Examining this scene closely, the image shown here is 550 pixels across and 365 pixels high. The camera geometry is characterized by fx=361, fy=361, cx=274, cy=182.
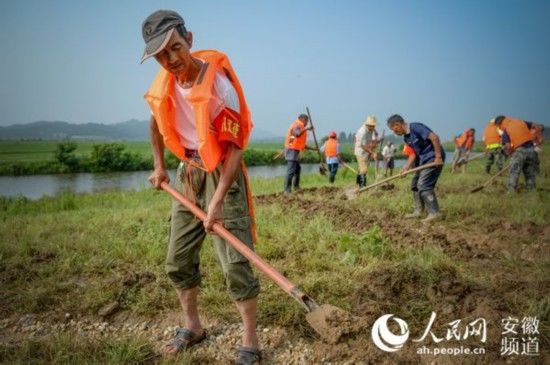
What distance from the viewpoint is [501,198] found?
23.7ft

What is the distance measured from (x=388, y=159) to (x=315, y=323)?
12.3 m

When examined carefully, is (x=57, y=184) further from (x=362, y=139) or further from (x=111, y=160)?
(x=362, y=139)

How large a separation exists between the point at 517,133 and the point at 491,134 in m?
4.65

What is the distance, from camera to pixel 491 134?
1181cm

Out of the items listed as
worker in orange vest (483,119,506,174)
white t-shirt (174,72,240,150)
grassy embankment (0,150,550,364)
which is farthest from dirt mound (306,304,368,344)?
worker in orange vest (483,119,506,174)

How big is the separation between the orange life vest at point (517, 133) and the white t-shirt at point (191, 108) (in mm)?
7799

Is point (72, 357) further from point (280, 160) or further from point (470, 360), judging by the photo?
point (280, 160)

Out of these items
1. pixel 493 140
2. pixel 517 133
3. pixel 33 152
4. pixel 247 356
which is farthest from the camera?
pixel 33 152

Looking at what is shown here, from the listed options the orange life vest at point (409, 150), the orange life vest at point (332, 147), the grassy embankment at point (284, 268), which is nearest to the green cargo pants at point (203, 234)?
the grassy embankment at point (284, 268)

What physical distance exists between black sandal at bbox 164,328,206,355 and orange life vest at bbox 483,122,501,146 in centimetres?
1225

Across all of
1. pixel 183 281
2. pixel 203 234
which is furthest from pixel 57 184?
pixel 203 234

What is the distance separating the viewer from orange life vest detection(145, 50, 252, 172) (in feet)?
6.11

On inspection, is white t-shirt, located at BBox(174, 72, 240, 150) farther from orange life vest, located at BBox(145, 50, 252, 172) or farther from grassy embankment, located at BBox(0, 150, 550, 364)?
grassy embankment, located at BBox(0, 150, 550, 364)

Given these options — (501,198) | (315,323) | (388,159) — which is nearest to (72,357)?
Result: (315,323)
